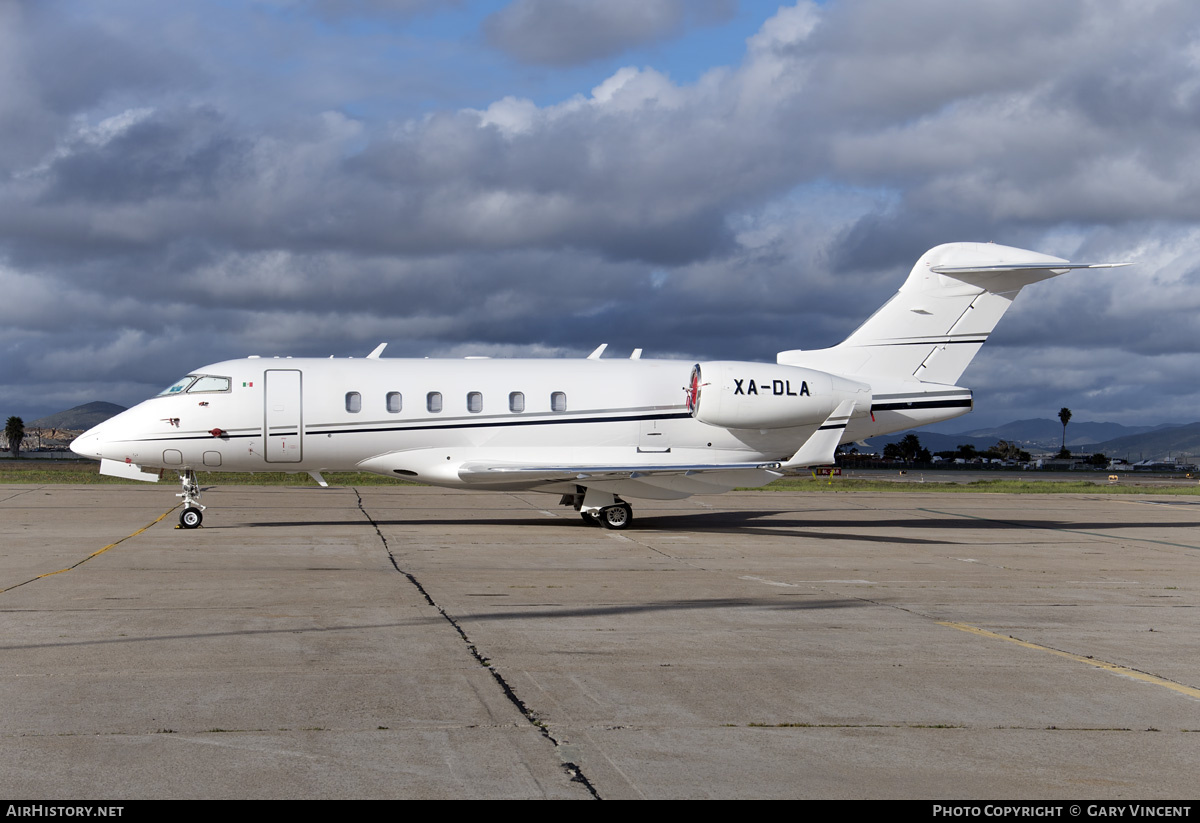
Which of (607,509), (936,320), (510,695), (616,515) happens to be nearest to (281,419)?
(607,509)

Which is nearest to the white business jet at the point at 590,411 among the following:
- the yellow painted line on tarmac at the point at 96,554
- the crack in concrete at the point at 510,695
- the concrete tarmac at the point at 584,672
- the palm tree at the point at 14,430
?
the yellow painted line on tarmac at the point at 96,554

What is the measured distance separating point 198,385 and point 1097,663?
18.9m

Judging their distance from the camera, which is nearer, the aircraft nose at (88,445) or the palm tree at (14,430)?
the aircraft nose at (88,445)

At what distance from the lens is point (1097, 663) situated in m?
9.41

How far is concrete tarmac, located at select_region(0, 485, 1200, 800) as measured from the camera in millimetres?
5895

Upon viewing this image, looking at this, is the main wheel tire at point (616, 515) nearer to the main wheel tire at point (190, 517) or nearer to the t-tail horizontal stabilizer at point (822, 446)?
the t-tail horizontal stabilizer at point (822, 446)

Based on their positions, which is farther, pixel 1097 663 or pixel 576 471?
pixel 576 471

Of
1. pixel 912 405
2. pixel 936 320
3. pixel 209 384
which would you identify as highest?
pixel 936 320

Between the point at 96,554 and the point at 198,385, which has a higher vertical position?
the point at 198,385

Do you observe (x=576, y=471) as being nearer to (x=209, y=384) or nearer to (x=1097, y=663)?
(x=209, y=384)

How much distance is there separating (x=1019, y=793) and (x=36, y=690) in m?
6.59

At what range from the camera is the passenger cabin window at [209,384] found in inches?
896

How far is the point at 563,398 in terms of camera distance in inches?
928

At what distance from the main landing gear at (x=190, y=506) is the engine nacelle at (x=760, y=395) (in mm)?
10877
